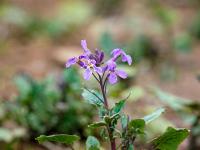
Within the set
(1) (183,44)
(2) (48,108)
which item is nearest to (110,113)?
(2) (48,108)

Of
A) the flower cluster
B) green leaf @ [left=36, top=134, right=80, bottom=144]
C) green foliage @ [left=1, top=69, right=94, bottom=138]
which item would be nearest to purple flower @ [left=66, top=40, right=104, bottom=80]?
the flower cluster

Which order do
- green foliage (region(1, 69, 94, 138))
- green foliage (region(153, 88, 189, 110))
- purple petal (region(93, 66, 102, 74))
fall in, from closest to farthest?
purple petal (region(93, 66, 102, 74))
green foliage (region(153, 88, 189, 110))
green foliage (region(1, 69, 94, 138))

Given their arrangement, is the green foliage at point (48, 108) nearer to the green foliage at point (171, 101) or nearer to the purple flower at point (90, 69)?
the green foliage at point (171, 101)

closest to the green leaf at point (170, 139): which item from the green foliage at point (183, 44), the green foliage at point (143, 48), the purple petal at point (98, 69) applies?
the purple petal at point (98, 69)

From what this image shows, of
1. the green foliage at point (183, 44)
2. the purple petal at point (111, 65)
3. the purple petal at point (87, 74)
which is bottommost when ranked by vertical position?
the purple petal at point (87, 74)

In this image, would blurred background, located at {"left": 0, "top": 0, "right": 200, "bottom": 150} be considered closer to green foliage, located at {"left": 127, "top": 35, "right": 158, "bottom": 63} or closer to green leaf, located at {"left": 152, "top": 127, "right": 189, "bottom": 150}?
green foliage, located at {"left": 127, "top": 35, "right": 158, "bottom": 63}

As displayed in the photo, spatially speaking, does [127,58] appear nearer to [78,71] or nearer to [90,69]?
[90,69]

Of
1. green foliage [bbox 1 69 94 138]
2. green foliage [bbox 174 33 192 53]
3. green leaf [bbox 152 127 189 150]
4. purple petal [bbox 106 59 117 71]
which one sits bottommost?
green leaf [bbox 152 127 189 150]
